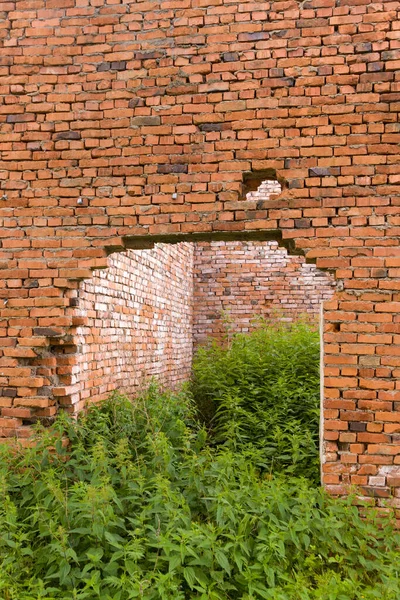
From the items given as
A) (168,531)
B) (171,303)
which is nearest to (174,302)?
(171,303)

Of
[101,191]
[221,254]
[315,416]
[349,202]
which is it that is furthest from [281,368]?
[221,254]

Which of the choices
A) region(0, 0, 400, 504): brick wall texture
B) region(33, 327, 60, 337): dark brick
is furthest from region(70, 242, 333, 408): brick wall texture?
region(0, 0, 400, 504): brick wall texture

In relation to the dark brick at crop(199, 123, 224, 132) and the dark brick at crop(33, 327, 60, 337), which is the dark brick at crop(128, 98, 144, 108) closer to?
the dark brick at crop(199, 123, 224, 132)

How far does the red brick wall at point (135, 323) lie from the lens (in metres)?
4.87

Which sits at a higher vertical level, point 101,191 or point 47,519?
point 101,191

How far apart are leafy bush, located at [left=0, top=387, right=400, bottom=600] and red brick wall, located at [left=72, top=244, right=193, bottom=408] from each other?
101cm

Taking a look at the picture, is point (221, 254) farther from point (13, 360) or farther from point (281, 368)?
point (13, 360)

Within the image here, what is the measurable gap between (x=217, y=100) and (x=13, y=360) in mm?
2767

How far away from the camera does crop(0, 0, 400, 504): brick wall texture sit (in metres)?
3.92

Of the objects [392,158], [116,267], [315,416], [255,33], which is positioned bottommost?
[315,416]

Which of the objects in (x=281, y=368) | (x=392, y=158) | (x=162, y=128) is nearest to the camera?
(x=392, y=158)

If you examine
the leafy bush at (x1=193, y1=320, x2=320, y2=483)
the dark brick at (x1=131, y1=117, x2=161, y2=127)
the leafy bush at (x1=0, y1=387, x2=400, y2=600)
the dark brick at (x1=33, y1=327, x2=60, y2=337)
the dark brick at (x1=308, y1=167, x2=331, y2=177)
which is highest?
the dark brick at (x1=131, y1=117, x2=161, y2=127)

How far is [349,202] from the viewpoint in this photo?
156 inches

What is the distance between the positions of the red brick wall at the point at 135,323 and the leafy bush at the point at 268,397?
85 cm
